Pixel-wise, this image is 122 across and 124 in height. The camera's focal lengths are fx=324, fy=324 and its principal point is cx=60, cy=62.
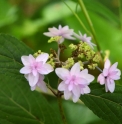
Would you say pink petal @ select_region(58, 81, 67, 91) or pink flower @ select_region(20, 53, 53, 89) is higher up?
pink flower @ select_region(20, 53, 53, 89)

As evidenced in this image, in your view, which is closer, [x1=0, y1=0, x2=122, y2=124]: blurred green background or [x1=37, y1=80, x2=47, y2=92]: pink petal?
[x1=37, y1=80, x2=47, y2=92]: pink petal

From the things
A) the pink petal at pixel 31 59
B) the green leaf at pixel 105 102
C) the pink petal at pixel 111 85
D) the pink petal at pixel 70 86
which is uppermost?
the pink petal at pixel 31 59

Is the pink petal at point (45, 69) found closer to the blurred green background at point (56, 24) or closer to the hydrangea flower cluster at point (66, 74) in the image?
the hydrangea flower cluster at point (66, 74)

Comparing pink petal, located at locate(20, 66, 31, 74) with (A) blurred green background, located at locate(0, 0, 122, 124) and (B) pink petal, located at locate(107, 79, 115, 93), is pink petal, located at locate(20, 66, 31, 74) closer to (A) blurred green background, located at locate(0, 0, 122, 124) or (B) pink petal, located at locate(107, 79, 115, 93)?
(B) pink petal, located at locate(107, 79, 115, 93)

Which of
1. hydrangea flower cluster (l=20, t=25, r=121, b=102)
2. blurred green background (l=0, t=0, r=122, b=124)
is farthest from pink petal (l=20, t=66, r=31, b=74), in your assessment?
blurred green background (l=0, t=0, r=122, b=124)

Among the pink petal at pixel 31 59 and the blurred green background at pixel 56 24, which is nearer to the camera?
the pink petal at pixel 31 59

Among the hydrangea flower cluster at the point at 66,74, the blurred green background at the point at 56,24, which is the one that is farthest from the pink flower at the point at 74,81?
the blurred green background at the point at 56,24

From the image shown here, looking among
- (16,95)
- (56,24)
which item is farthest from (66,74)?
(56,24)
